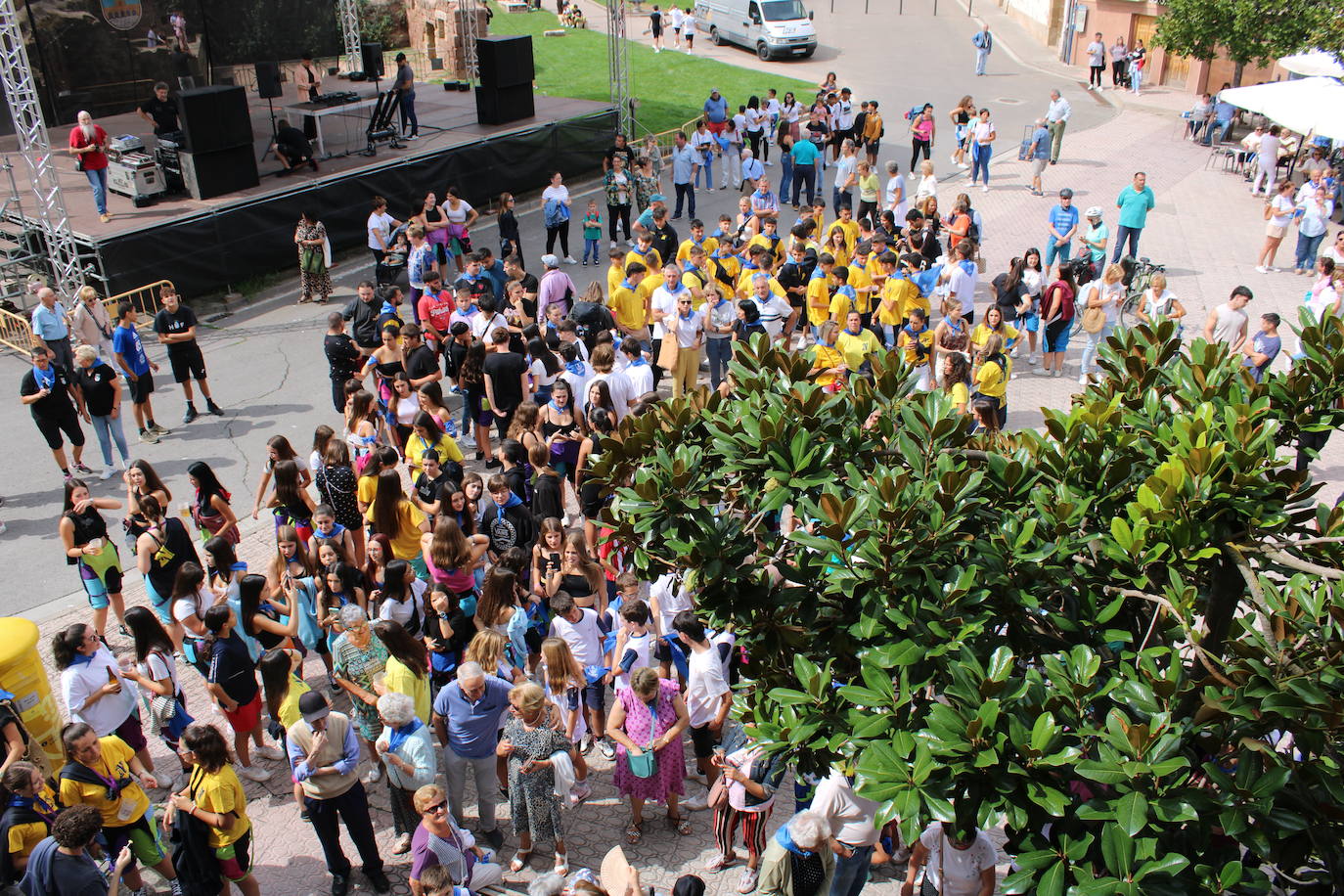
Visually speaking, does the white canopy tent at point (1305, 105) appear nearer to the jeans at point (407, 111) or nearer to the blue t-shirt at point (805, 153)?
the blue t-shirt at point (805, 153)

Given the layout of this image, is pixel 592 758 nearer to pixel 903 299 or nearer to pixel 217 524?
pixel 217 524

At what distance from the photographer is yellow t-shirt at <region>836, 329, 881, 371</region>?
383 inches

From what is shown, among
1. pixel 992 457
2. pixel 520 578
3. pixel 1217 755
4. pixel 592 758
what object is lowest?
pixel 592 758

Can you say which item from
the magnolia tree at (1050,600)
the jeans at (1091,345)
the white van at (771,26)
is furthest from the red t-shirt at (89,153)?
the white van at (771,26)

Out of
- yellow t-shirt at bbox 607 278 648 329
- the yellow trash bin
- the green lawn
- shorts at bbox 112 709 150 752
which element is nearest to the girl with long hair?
the yellow trash bin

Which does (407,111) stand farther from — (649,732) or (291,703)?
(649,732)

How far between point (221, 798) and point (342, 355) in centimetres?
590

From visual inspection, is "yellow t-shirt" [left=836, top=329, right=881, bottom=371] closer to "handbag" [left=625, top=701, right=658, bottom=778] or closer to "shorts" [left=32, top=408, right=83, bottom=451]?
"handbag" [left=625, top=701, right=658, bottom=778]

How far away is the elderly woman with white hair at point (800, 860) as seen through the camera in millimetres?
5348

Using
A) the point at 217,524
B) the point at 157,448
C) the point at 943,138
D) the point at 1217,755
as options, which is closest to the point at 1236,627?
the point at 1217,755

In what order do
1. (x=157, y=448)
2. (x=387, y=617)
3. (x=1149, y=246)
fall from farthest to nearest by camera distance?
(x=1149, y=246) → (x=157, y=448) → (x=387, y=617)

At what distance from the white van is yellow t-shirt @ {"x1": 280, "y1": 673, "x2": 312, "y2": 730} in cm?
2931

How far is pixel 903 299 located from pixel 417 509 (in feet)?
19.7

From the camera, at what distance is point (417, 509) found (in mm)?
8227
